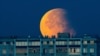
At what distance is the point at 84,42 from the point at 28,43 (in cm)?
987

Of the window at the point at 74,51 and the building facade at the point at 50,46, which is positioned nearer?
the building facade at the point at 50,46

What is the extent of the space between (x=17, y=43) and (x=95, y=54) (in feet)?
45.4

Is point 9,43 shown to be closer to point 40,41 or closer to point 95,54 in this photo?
point 40,41

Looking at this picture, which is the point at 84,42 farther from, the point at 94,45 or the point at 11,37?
the point at 11,37

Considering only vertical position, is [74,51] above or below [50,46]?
below

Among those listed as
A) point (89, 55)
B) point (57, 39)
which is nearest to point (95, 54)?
point (89, 55)

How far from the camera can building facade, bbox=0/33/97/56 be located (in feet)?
275

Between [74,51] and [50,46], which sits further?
[50,46]

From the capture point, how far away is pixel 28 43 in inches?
3364

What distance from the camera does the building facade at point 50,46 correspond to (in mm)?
83875

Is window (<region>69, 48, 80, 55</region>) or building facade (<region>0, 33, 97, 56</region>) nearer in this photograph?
building facade (<region>0, 33, 97, 56</region>)

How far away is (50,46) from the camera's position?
279 ft

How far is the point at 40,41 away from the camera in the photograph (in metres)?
85.3

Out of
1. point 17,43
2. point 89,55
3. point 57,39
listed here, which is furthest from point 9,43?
point 89,55
